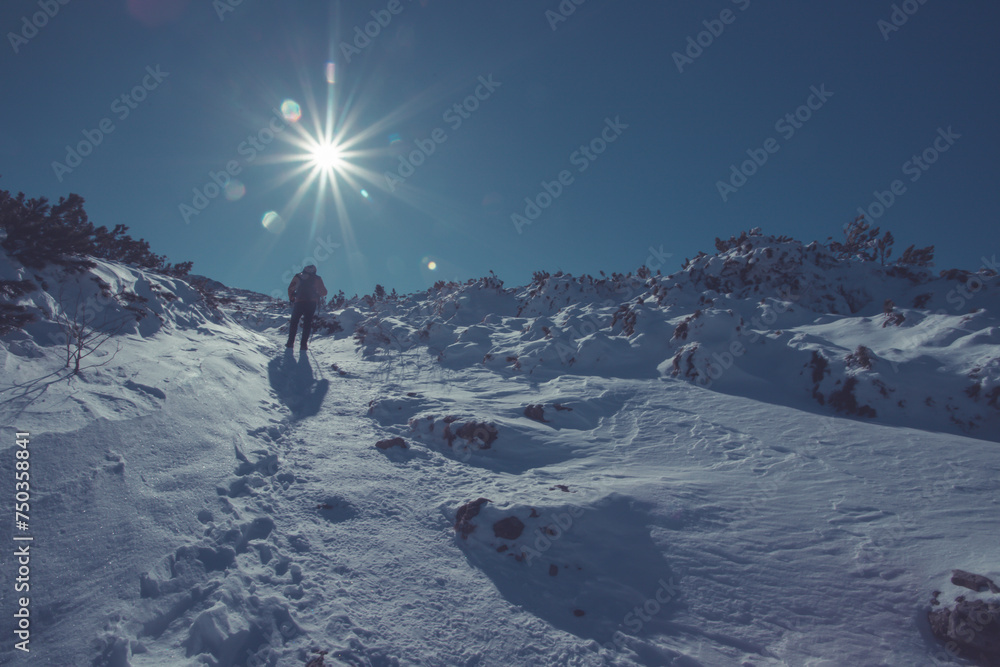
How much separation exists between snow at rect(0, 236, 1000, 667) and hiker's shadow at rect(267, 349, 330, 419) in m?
0.10

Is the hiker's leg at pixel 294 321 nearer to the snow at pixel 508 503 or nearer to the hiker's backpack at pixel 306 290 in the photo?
the hiker's backpack at pixel 306 290

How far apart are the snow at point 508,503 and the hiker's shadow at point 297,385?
10 cm

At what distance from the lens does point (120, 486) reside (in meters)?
2.71

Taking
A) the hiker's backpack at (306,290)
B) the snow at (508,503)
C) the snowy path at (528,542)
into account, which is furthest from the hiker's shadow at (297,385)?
the hiker's backpack at (306,290)

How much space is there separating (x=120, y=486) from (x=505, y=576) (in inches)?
104

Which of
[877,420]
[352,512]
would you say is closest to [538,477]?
[352,512]

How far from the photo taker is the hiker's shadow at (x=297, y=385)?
5.42 metres

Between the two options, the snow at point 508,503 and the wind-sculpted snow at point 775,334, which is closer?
the snow at point 508,503

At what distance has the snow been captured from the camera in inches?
81.4

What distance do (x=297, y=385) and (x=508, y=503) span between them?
4625 millimetres

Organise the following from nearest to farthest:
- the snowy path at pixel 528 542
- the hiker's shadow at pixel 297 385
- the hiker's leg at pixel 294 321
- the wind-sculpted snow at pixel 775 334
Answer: the snowy path at pixel 528 542 < the wind-sculpted snow at pixel 775 334 < the hiker's shadow at pixel 297 385 < the hiker's leg at pixel 294 321

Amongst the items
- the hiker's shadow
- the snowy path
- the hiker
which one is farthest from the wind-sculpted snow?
the hiker's shadow

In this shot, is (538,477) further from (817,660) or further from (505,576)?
(817,660)

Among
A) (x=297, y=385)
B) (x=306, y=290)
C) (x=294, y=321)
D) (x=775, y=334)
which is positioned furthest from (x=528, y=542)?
(x=306, y=290)
